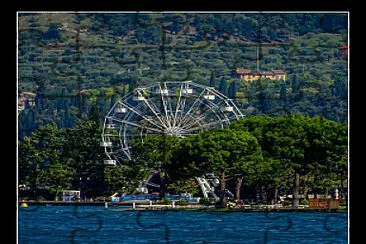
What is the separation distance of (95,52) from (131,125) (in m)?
27.6

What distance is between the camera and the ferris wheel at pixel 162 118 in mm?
47875

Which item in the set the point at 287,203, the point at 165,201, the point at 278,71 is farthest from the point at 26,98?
the point at 287,203

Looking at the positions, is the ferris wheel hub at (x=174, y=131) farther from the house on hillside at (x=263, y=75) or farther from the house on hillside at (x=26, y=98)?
the house on hillside at (x=263, y=75)

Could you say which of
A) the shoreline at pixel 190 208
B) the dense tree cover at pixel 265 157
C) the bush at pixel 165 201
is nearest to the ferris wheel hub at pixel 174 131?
the dense tree cover at pixel 265 157

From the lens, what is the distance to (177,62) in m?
75.2

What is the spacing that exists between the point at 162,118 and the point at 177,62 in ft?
85.3

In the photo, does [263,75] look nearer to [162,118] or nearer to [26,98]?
[26,98]

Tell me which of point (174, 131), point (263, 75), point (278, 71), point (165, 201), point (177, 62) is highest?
point (177, 62)

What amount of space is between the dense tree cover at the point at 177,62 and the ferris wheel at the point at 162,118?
11.0 ft

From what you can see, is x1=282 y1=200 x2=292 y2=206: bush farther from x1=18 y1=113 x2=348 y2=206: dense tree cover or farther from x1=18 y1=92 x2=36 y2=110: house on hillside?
x1=18 y1=92 x2=36 y2=110: house on hillside

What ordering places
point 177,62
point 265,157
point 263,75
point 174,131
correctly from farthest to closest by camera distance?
1. point 177,62
2. point 263,75
3. point 174,131
4. point 265,157
